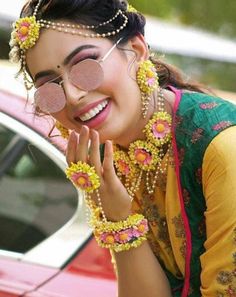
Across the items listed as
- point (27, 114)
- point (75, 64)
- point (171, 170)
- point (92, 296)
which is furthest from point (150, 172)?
point (27, 114)

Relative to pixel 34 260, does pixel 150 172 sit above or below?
above

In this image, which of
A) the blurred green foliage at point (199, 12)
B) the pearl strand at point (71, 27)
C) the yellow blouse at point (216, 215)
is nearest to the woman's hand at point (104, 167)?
the yellow blouse at point (216, 215)

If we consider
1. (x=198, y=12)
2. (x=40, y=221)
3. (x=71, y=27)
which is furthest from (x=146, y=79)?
(x=198, y=12)

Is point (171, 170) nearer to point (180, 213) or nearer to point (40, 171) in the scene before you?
point (180, 213)

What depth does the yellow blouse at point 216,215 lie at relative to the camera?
1.68 meters

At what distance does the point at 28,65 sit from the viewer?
187cm

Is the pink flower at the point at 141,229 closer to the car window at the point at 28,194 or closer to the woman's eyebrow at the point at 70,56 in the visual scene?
the woman's eyebrow at the point at 70,56

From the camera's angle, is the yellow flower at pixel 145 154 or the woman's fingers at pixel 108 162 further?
the yellow flower at pixel 145 154

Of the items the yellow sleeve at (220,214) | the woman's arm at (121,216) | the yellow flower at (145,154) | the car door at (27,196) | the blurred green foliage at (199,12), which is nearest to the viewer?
the yellow sleeve at (220,214)

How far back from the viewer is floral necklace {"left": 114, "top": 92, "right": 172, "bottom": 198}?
186 cm

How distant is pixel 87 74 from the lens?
5.74 feet

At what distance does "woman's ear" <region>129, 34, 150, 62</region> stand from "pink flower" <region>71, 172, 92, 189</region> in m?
0.33

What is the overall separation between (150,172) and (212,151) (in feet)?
0.80

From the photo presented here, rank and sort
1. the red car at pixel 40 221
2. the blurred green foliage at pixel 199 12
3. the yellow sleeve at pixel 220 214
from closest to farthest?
A: the yellow sleeve at pixel 220 214 < the red car at pixel 40 221 < the blurred green foliage at pixel 199 12
